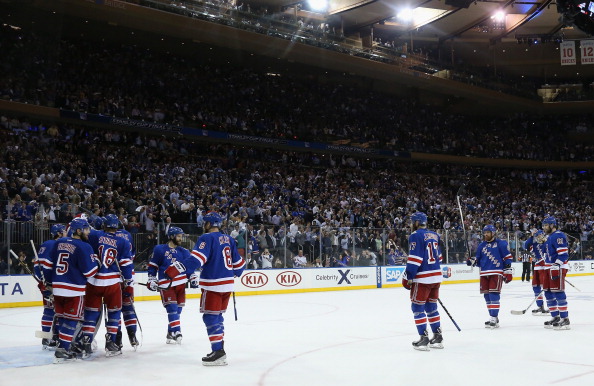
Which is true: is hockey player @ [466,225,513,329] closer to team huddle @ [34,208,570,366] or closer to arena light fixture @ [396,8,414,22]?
team huddle @ [34,208,570,366]

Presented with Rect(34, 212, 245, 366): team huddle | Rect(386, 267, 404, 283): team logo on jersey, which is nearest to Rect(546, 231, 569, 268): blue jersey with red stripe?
Rect(34, 212, 245, 366): team huddle

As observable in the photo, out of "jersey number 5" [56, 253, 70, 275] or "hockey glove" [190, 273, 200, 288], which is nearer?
"jersey number 5" [56, 253, 70, 275]

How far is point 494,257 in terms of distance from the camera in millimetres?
11953

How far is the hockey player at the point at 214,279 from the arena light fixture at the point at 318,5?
26488 mm

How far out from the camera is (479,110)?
47.4 metres

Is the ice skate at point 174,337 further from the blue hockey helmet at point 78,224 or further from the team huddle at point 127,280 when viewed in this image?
the blue hockey helmet at point 78,224

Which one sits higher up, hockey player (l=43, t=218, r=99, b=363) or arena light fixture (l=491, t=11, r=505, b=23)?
arena light fixture (l=491, t=11, r=505, b=23)

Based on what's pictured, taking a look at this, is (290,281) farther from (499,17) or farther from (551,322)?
(499,17)

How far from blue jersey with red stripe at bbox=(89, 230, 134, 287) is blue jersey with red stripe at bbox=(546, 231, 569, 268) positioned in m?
7.50

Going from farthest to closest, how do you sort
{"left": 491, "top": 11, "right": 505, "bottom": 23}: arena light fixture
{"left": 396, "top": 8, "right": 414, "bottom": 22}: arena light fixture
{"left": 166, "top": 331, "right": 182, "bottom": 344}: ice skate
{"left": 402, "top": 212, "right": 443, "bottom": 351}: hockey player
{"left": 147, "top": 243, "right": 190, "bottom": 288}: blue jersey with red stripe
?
{"left": 491, "top": 11, "right": 505, "bottom": 23}: arena light fixture → {"left": 396, "top": 8, "right": 414, "bottom": 22}: arena light fixture → {"left": 147, "top": 243, "right": 190, "bottom": 288}: blue jersey with red stripe → {"left": 166, "top": 331, "right": 182, "bottom": 344}: ice skate → {"left": 402, "top": 212, "right": 443, "bottom": 351}: hockey player

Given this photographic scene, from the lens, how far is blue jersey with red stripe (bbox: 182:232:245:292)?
807 cm

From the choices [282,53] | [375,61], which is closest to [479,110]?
[375,61]

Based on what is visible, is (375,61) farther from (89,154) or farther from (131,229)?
(131,229)

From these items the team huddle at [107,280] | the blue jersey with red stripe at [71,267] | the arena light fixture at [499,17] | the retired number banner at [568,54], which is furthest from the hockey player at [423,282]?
the retired number banner at [568,54]
